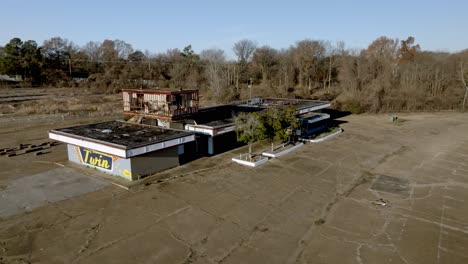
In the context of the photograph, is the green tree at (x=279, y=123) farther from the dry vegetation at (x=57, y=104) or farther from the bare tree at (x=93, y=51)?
the bare tree at (x=93, y=51)

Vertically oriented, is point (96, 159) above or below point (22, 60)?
below

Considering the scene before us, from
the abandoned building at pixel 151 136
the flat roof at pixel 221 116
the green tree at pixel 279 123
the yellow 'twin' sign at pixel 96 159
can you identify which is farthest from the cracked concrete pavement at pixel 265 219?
the flat roof at pixel 221 116

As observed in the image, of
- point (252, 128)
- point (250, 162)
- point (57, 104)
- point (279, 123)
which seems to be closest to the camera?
point (250, 162)

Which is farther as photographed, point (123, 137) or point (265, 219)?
point (123, 137)

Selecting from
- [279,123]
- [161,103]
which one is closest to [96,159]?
[161,103]

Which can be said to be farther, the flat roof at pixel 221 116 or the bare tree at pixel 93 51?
the bare tree at pixel 93 51

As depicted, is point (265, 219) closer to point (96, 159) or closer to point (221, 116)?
point (96, 159)

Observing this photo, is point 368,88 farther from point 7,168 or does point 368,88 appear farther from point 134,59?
point 134,59
